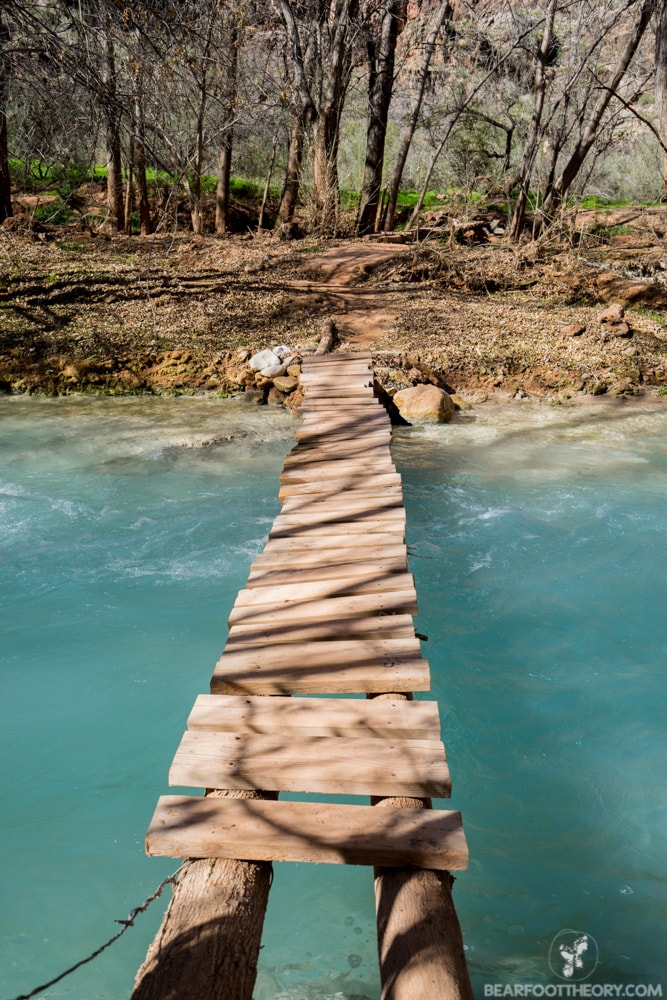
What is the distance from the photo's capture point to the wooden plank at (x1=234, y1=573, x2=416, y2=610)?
3477mm

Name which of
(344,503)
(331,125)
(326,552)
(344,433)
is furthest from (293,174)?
(326,552)

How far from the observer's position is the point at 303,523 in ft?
14.2

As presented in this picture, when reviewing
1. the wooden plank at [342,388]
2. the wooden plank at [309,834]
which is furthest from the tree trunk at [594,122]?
the wooden plank at [309,834]

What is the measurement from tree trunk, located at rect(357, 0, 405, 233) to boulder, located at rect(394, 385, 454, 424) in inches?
297

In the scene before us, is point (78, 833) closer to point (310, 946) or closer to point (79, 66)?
point (310, 946)

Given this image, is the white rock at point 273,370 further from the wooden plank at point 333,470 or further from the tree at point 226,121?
the tree at point 226,121

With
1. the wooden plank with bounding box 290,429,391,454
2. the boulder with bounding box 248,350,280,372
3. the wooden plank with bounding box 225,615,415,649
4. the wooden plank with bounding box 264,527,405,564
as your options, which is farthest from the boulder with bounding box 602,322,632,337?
the wooden plank with bounding box 225,615,415,649

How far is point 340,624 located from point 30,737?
1810mm

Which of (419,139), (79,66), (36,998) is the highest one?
(419,139)

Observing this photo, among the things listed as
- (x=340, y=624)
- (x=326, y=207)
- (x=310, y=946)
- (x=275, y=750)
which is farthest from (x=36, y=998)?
(x=326, y=207)

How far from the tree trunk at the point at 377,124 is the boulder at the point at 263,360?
21.6ft

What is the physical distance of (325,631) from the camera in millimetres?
3195

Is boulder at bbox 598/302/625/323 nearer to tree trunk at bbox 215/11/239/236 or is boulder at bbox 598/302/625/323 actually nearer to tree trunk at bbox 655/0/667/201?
tree trunk at bbox 655/0/667/201

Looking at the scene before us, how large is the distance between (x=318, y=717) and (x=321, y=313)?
8.81 meters
